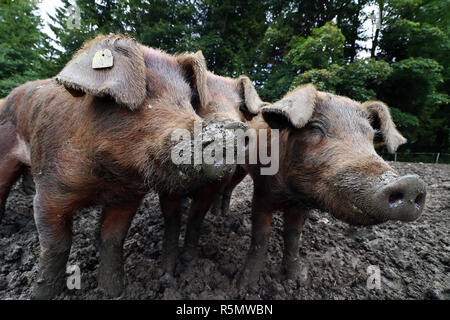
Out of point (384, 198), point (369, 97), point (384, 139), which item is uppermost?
point (369, 97)

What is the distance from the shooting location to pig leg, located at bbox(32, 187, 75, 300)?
180 centimetres

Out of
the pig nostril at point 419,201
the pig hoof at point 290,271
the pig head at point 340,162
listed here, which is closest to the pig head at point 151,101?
the pig head at point 340,162

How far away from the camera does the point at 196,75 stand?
1.65 m

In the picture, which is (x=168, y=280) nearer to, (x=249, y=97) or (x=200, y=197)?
(x=200, y=197)

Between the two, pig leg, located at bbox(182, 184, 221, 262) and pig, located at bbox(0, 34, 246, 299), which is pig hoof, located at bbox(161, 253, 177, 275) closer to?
pig leg, located at bbox(182, 184, 221, 262)

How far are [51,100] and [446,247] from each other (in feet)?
15.8

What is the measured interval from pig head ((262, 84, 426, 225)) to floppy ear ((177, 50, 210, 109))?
556 mm

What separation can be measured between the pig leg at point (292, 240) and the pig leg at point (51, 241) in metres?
2.01

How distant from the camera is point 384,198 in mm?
1328

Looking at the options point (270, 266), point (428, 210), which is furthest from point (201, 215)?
point (428, 210)

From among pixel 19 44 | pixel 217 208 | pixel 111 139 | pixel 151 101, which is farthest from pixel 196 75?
pixel 19 44

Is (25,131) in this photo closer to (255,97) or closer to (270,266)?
(255,97)

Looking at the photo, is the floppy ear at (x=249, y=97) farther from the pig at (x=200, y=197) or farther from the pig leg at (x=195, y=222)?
the pig leg at (x=195, y=222)

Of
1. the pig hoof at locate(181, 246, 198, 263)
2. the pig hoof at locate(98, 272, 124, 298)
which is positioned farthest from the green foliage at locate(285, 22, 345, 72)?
the pig hoof at locate(98, 272, 124, 298)
